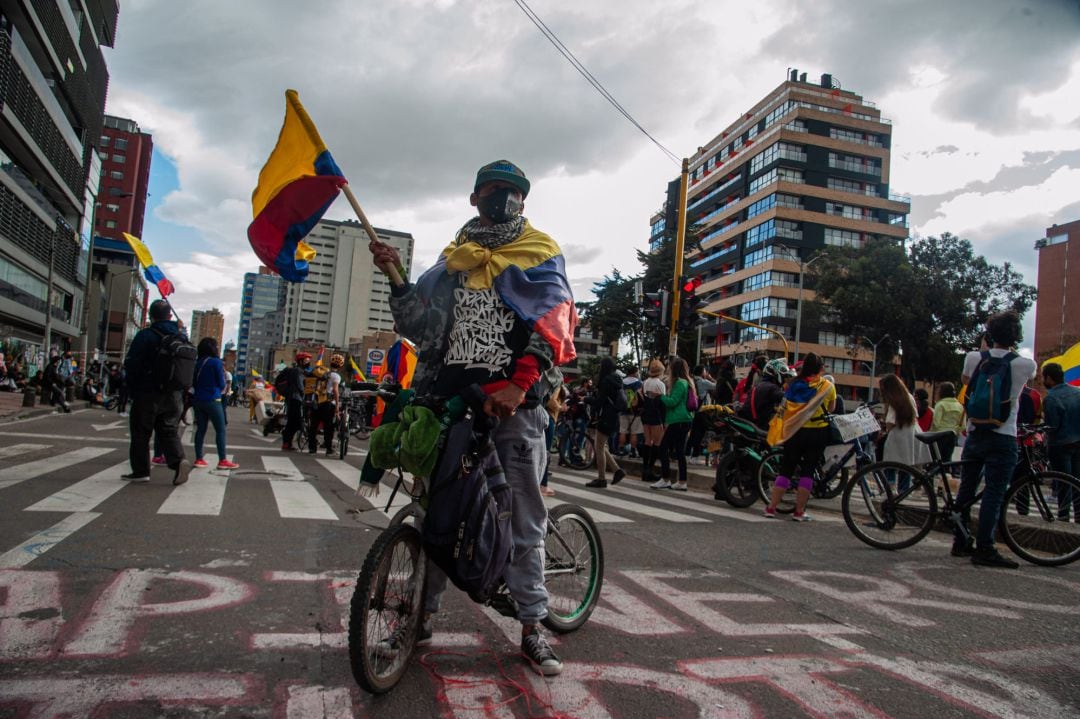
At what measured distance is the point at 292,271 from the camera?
3.82m

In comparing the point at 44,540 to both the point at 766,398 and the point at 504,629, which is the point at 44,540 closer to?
the point at 504,629

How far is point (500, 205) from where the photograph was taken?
3100 mm

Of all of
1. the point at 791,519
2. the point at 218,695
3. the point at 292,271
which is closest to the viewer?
the point at 218,695

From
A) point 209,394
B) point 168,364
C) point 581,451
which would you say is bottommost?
point 581,451

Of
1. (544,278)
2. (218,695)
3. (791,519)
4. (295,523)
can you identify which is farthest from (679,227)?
(218,695)

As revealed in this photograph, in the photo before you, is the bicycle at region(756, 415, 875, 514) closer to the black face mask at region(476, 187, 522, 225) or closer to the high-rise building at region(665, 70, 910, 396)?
the black face mask at region(476, 187, 522, 225)

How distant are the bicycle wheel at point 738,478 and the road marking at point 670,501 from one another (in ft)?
0.69

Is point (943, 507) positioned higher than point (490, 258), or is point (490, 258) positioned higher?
point (490, 258)

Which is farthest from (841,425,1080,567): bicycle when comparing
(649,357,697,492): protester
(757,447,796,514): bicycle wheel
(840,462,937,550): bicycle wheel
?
(649,357,697,492): protester

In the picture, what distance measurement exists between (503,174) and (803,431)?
533 cm

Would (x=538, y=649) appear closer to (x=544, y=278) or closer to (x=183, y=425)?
(x=544, y=278)

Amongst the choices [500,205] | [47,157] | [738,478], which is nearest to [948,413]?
[738,478]

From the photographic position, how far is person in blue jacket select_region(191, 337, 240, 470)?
8.65 m

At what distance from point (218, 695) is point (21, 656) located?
32.8 inches
